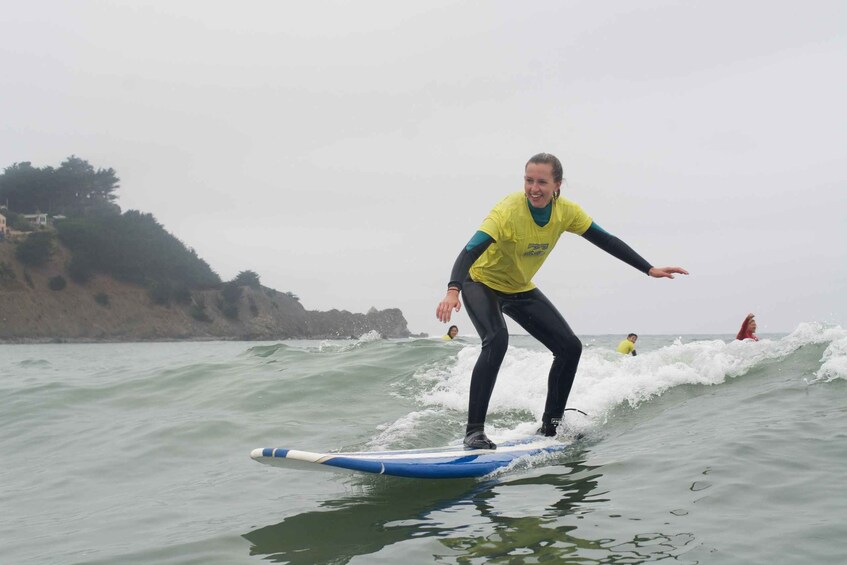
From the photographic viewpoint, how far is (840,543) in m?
4.01

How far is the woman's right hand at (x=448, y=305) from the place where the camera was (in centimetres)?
547

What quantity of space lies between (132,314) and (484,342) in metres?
98.6

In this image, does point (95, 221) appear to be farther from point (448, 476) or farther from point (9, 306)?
point (448, 476)

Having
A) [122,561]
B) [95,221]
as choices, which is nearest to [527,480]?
[122,561]

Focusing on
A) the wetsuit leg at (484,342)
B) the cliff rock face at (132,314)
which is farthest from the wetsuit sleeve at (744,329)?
the cliff rock face at (132,314)

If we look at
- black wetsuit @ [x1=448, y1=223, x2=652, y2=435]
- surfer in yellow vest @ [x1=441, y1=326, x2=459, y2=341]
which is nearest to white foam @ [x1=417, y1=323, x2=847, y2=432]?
black wetsuit @ [x1=448, y1=223, x2=652, y2=435]

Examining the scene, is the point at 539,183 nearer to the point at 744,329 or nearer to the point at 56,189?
the point at 744,329

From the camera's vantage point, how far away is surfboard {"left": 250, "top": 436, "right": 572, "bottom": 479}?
5.09 m

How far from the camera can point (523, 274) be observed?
656 centimetres

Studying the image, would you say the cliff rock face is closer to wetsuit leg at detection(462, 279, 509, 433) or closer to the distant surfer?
the distant surfer

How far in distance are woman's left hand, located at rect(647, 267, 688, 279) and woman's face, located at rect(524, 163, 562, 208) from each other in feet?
4.12

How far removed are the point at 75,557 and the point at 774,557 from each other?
3.71 meters

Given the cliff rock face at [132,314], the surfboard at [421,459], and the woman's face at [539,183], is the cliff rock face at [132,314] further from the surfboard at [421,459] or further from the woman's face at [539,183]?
the woman's face at [539,183]

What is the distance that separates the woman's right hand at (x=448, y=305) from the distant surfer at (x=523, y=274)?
1 cm
